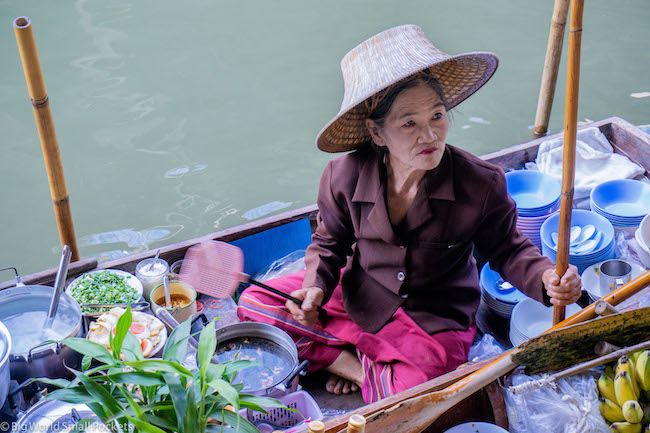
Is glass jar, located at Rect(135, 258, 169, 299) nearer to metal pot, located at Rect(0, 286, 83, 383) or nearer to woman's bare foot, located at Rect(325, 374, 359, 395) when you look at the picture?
metal pot, located at Rect(0, 286, 83, 383)

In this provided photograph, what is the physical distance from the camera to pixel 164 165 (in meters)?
4.59

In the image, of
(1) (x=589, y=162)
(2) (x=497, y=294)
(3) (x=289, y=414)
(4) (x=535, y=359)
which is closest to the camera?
(4) (x=535, y=359)

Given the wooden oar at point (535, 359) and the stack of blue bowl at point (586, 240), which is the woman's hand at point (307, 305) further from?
the stack of blue bowl at point (586, 240)

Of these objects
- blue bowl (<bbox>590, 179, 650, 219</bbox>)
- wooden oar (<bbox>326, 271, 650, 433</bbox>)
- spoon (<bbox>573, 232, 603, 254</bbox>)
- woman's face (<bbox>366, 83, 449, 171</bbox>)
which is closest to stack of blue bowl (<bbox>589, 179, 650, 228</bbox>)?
blue bowl (<bbox>590, 179, 650, 219</bbox>)

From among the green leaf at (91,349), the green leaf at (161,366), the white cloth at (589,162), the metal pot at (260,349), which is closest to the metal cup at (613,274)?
the white cloth at (589,162)

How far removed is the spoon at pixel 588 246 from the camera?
283 cm

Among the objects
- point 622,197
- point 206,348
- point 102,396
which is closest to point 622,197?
point 622,197

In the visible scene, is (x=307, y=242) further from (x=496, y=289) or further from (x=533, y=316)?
(x=533, y=316)

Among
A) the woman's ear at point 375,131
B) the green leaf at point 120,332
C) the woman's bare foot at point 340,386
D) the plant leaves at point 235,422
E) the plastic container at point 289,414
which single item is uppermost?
the woman's ear at point 375,131

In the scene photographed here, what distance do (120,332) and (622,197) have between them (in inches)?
103

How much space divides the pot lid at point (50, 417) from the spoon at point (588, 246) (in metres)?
2.11

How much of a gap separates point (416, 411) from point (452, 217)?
0.74m

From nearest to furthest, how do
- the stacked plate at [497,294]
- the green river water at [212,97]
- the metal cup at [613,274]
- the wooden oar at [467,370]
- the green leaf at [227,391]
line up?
the green leaf at [227,391] < the wooden oar at [467,370] < the metal cup at [613,274] < the stacked plate at [497,294] < the green river water at [212,97]

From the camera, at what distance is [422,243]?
2.26 metres
